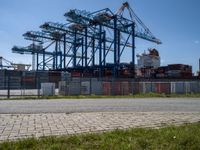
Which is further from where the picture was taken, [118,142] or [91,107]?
[91,107]

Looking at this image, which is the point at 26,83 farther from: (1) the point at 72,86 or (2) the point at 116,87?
(2) the point at 116,87

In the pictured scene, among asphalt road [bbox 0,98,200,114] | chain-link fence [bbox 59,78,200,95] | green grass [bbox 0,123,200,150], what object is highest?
chain-link fence [bbox 59,78,200,95]

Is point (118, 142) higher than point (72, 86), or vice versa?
point (72, 86)

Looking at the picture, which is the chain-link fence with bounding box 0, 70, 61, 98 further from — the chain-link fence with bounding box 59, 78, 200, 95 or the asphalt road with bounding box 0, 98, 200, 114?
the asphalt road with bounding box 0, 98, 200, 114

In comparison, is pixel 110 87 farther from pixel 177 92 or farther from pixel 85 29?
pixel 85 29

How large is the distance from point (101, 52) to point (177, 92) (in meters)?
29.0

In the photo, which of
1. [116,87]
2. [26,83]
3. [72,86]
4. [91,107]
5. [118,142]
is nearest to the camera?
[118,142]

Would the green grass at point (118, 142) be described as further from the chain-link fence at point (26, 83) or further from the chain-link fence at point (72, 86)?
the chain-link fence at point (72, 86)

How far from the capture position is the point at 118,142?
5.60 metres

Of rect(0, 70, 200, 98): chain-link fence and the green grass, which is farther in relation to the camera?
rect(0, 70, 200, 98): chain-link fence

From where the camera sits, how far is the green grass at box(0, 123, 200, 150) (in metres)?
5.20

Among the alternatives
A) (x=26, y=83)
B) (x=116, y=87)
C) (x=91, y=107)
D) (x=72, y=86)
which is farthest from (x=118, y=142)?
(x=116, y=87)

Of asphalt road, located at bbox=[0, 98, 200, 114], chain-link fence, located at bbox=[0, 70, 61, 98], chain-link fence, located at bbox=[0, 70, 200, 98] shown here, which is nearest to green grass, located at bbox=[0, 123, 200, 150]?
asphalt road, located at bbox=[0, 98, 200, 114]

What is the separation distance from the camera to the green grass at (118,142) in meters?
5.20
